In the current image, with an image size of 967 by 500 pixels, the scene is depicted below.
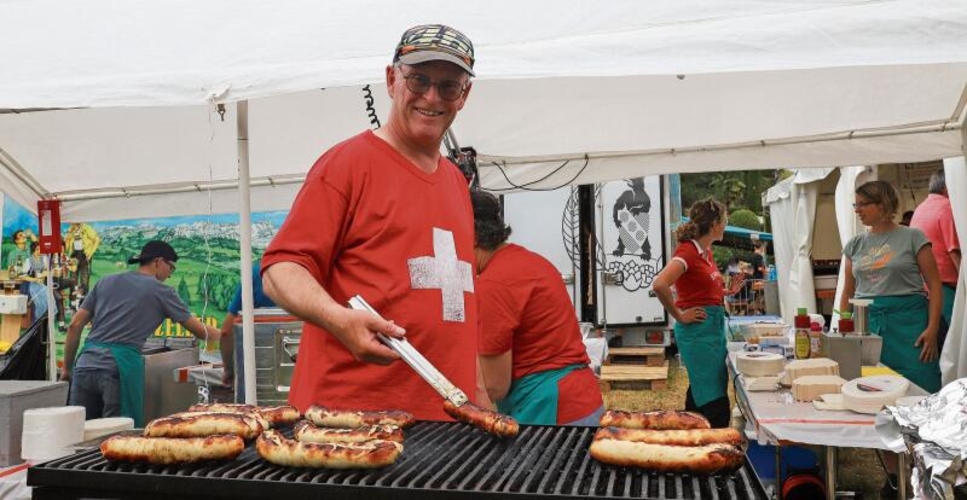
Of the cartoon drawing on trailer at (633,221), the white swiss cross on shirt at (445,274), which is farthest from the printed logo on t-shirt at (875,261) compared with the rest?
the cartoon drawing on trailer at (633,221)

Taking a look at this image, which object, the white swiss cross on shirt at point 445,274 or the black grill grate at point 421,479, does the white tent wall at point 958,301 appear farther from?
the black grill grate at point 421,479

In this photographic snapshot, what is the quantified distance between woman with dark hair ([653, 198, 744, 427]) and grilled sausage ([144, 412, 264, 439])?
4.46m

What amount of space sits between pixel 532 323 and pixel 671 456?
1926mm

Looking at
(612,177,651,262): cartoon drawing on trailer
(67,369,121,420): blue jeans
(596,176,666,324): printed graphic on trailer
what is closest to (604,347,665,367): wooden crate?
(596,176,666,324): printed graphic on trailer

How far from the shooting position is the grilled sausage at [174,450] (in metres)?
1.62

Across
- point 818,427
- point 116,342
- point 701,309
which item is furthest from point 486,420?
point 116,342

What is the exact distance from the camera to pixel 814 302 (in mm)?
10391

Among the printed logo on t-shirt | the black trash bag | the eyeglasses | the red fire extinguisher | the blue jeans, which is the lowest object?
the blue jeans

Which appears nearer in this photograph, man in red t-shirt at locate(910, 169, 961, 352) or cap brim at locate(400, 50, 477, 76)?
cap brim at locate(400, 50, 477, 76)

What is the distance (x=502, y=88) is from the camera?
5027mm

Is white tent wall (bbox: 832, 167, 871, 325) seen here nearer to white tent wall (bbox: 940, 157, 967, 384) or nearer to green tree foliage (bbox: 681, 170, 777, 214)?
white tent wall (bbox: 940, 157, 967, 384)

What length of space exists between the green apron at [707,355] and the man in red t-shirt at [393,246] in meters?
3.93

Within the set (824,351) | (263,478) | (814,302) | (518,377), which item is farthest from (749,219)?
(263,478)

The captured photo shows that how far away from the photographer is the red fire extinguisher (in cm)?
594
